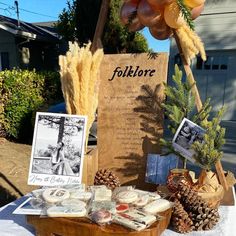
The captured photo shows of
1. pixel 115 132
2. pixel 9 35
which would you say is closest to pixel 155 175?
pixel 115 132

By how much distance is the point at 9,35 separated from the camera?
11.1 meters

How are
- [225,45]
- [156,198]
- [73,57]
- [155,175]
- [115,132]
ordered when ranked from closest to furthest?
[156,198] → [73,57] → [155,175] → [115,132] → [225,45]

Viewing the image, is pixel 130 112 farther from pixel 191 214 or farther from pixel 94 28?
pixel 94 28

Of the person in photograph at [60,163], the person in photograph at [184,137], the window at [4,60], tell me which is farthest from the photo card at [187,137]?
the window at [4,60]

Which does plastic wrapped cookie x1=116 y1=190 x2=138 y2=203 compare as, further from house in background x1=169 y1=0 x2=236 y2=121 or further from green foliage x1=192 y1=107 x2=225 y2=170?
house in background x1=169 y1=0 x2=236 y2=121

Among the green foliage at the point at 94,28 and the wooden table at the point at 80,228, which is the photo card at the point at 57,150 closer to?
the wooden table at the point at 80,228

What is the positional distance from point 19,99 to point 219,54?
5525mm

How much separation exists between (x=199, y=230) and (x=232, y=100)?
7612mm

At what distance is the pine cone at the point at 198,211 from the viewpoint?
3.83 ft

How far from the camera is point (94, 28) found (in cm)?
756

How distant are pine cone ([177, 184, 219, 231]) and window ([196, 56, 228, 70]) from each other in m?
7.61

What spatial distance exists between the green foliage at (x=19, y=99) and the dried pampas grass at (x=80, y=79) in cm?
450

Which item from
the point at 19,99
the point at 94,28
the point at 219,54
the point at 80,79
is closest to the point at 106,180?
the point at 80,79

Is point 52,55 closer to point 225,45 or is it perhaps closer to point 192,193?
point 225,45
